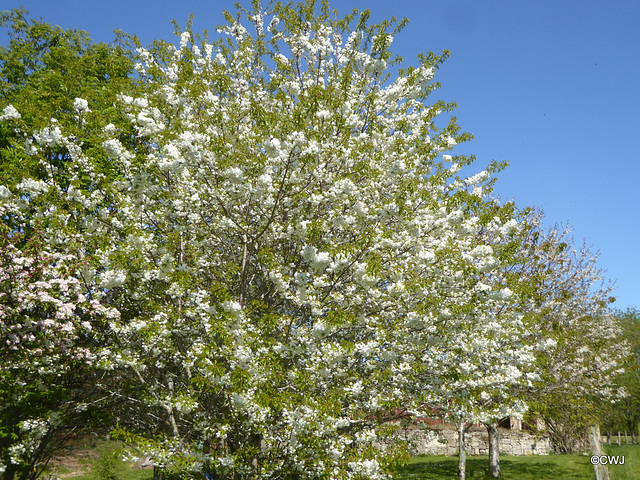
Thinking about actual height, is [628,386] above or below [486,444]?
above

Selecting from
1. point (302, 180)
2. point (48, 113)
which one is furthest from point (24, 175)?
point (302, 180)

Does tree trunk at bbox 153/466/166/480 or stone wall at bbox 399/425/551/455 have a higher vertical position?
stone wall at bbox 399/425/551/455

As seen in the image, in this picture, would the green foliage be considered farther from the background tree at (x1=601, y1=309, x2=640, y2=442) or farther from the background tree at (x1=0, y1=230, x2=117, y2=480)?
the background tree at (x1=601, y1=309, x2=640, y2=442)

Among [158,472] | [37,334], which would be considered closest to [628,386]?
[158,472]

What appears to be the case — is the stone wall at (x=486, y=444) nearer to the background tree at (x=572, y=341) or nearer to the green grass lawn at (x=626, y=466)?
the background tree at (x=572, y=341)

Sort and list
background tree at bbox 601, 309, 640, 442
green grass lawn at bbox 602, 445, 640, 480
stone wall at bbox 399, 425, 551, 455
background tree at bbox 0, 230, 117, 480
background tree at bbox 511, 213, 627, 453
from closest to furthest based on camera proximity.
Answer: background tree at bbox 0, 230, 117, 480, green grass lawn at bbox 602, 445, 640, 480, background tree at bbox 511, 213, 627, 453, background tree at bbox 601, 309, 640, 442, stone wall at bbox 399, 425, 551, 455

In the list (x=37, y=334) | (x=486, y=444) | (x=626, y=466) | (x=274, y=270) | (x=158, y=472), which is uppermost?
(x=274, y=270)

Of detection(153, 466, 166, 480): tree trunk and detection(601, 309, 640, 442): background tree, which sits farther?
detection(601, 309, 640, 442): background tree

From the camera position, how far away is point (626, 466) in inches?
416

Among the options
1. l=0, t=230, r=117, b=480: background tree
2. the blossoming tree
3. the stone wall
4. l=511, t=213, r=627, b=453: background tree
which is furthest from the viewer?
the stone wall

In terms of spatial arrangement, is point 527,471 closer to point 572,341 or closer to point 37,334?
point 572,341

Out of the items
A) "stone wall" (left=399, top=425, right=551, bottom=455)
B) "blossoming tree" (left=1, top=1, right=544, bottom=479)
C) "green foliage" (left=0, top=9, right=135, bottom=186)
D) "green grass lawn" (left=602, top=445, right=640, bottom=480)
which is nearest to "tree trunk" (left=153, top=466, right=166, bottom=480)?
"blossoming tree" (left=1, top=1, right=544, bottom=479)

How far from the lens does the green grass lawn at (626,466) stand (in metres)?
10.3

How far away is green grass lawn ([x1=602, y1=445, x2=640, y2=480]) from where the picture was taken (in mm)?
10344
